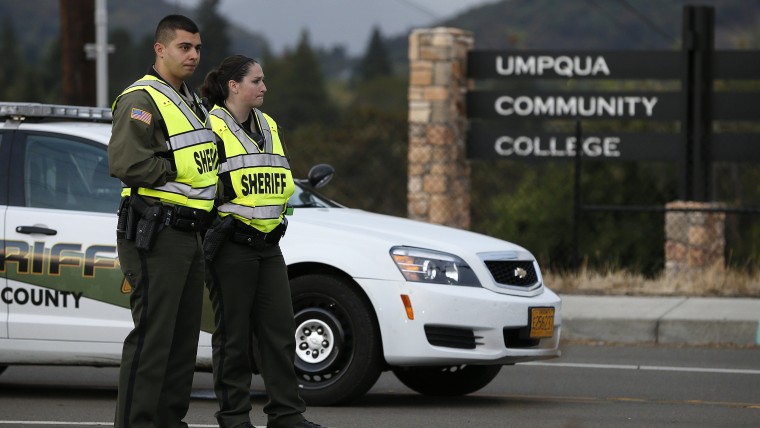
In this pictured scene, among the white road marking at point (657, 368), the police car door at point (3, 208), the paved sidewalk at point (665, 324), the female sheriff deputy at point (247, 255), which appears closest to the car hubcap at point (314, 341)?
the female sheriff deputy at point (247, 255)

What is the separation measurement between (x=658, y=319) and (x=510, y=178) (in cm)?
3212

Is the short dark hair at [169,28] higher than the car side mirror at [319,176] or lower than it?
higher

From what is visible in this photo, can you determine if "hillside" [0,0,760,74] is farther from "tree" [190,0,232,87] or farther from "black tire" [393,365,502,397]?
"black tire" [393,365,502,397]

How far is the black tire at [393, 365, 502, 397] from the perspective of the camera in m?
8.39

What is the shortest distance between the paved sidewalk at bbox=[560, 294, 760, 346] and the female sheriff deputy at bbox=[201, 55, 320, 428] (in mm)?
5580

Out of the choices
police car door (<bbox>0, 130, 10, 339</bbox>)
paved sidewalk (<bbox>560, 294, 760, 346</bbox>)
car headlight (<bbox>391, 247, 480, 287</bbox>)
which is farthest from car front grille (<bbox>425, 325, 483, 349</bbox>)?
paved sidewalk (<bbox>560, 294, 760, 346</bbox>)

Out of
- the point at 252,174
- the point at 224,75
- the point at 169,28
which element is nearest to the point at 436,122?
the point at 224,75

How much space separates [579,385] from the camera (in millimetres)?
9047

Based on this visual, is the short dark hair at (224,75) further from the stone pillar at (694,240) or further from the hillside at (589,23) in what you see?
the hillside at (589,23)

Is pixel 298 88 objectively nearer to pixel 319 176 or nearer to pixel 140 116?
pixel 319 176

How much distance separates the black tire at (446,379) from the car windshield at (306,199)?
1099 millimetres

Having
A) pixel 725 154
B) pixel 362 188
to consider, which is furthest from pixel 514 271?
pixel 362 188

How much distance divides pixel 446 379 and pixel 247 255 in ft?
7.92

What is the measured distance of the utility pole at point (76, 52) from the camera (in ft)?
52.2
